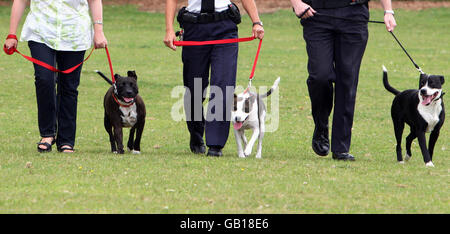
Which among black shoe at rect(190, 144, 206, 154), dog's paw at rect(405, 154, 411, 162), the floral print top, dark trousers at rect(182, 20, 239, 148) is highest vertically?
the floral print top

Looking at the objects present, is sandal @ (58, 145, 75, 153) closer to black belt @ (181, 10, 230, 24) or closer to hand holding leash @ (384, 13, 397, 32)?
black belt @ (181, 10, 230, 24)

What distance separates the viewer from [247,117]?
29.9 ft

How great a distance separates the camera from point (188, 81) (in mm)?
8906

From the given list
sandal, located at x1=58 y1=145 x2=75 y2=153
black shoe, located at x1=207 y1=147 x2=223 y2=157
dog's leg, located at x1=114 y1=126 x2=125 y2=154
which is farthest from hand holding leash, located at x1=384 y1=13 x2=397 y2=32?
sandal, located at x1=58 y1=145 x2=75 y2=153

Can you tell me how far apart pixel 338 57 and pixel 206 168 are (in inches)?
78.6

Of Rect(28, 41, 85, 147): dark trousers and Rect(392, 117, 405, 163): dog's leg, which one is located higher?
Rect(28, 41, 85, 147): dark trousers

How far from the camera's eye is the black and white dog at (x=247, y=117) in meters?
8.91

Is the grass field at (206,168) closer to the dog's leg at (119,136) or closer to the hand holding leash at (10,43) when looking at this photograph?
the dog's leg at (119,136)

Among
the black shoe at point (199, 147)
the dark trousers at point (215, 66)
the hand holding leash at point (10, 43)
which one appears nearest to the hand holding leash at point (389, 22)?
the dark trousers at point (215, 66)

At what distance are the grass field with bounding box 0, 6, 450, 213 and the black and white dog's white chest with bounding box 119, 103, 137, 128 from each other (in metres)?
0.45

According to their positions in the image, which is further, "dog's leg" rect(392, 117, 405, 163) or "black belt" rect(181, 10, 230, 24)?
"dog's leg" rect(392, 117, 405, 163)

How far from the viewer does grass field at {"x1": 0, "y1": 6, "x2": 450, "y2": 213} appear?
6148mm

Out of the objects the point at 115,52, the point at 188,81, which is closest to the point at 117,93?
the point at 188,81

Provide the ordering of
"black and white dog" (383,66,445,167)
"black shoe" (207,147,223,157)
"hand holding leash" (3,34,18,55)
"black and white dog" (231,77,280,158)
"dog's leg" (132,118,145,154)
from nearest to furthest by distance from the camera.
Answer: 1. "hand holding leash" (3,34,18,55)
2. "black and white dog" (383,66,445,167)
3. "black shoe" (207,147,223,157)
4. "black and white dog" (231,77,280,158)
5. "dog's leg" (132,118,145,154)
